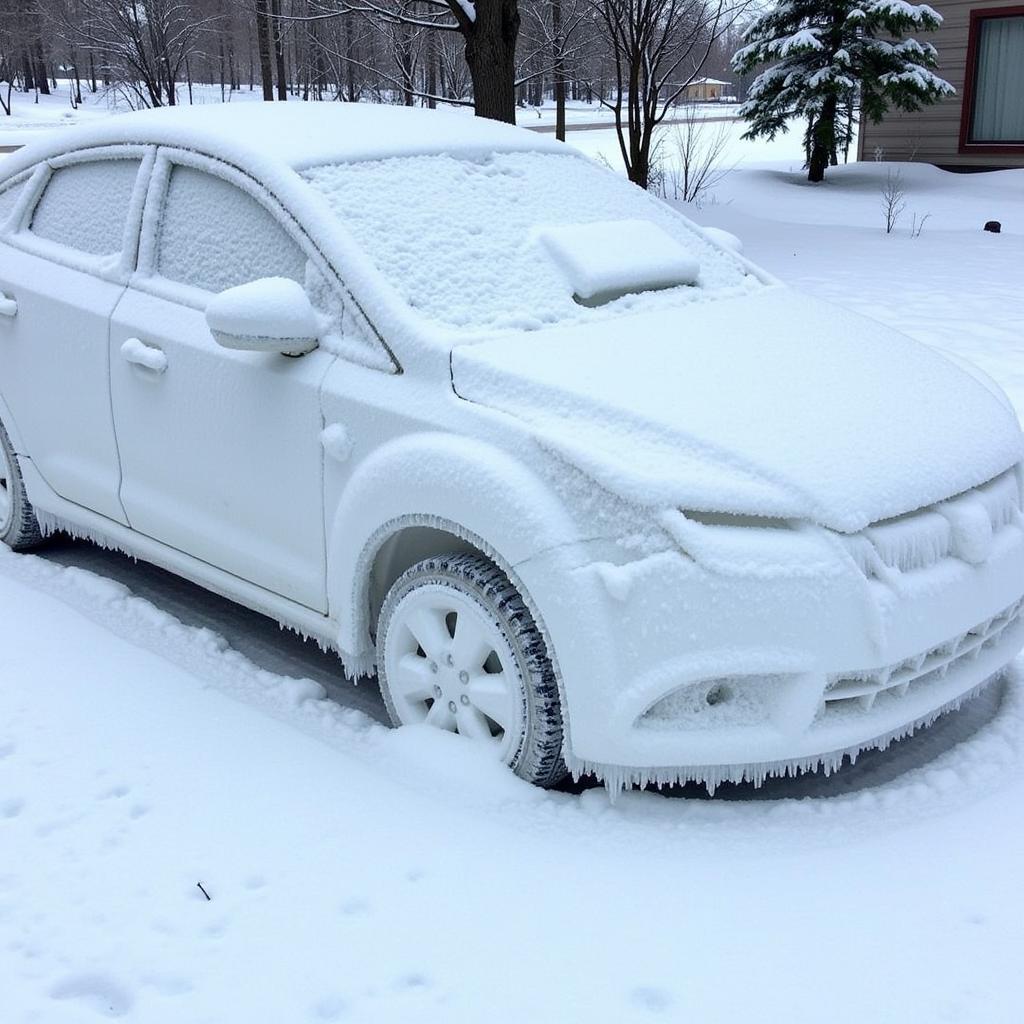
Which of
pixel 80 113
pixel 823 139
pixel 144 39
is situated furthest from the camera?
pixel 80 113

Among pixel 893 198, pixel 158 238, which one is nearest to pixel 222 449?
pixel 158 238

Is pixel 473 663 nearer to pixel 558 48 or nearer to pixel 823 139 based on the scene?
pixel 823 139

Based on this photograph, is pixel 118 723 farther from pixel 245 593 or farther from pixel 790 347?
pixel 790 347

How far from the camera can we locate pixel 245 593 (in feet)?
12.1

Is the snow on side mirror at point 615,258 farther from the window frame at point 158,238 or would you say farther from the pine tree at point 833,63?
the pine tree at point 833,63

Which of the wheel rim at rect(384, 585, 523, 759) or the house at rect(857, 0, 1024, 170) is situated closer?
the wheel rim at rect(384, 585, 523, 759)

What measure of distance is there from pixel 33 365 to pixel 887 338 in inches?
113

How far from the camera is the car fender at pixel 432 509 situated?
2.83 meters

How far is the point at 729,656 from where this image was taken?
8.89 feet

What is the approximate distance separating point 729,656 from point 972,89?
1919 cm

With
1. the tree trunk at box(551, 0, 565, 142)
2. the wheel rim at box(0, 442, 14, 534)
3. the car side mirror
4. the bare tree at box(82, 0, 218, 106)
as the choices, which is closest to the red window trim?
the tree trunk at box(551, 0, 565, 142)

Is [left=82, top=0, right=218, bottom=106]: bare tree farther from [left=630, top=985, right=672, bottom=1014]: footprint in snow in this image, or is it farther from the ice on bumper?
[left=630, top=985, right=672, bottom=1014]: footprint in snow

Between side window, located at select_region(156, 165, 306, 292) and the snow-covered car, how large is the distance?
11mm

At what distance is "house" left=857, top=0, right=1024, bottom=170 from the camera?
62.1ft
